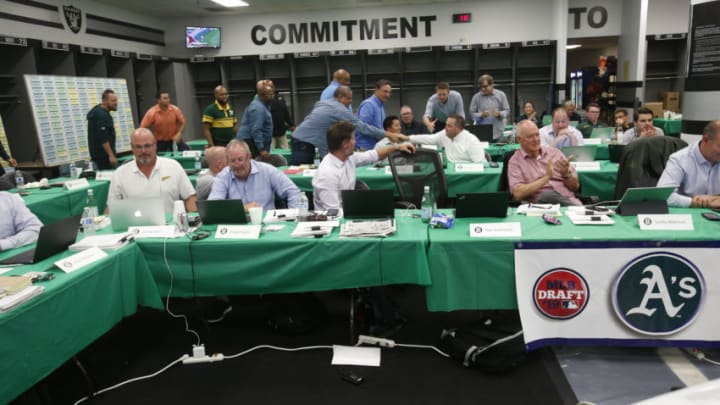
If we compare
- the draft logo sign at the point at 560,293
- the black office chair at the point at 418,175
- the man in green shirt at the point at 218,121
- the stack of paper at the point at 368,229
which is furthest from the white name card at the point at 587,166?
the man in green shirt at the point at 218,121

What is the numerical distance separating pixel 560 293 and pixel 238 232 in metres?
1.78

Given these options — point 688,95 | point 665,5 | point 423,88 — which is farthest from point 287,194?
point 665,5

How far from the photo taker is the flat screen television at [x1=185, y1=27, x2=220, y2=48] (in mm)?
11727

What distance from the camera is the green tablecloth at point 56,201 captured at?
4.44 meters

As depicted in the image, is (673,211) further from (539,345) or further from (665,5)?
(665,5)

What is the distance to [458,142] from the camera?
585 cm

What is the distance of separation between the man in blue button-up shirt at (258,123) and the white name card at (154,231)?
3243 mm

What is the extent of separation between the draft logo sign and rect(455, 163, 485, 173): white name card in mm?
2535

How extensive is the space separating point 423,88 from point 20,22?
25.2 feet

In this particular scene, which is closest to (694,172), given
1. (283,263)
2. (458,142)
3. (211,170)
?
(283,263)

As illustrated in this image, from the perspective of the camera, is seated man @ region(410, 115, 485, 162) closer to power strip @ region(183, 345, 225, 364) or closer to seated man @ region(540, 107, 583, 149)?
seated man @ region(540, 107, 583, 149)

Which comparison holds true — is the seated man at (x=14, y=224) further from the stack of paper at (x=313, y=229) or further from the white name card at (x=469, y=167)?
the white name card at (x=469, y=167)

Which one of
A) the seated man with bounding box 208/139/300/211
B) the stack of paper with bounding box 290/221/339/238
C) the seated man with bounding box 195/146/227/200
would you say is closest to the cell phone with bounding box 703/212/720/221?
the stack of paper with bounding box 290/221/339/238

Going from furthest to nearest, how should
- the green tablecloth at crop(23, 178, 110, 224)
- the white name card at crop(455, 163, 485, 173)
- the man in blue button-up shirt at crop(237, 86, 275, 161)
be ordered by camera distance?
the man in blue button-up shirt at crop(237, 86, 275, 161) → the white name card at crop(455, 163, 485, 173) → the green tablecloth at crop(23, 178, 110, 224)
